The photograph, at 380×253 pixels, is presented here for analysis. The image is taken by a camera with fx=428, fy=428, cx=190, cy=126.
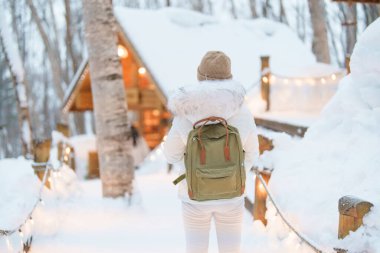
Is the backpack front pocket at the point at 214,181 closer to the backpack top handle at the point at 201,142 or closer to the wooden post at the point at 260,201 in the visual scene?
the backpack top handle at the point at 201,142

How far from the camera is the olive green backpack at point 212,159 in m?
2.73

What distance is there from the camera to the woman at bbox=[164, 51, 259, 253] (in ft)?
9.11

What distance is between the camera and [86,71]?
13164 millimetres

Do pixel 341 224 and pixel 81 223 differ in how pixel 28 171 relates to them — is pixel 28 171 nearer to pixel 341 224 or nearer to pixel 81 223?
pixel 81 223

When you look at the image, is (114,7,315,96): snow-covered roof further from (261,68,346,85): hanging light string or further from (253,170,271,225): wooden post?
(253,170,271,225): wooden post

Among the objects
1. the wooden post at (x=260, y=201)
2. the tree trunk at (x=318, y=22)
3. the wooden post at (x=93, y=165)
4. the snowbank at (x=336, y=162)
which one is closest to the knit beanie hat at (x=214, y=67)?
the snowbank at (x=336, y=162)

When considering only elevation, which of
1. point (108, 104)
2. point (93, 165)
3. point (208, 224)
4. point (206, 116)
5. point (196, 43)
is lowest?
point (93, 165)

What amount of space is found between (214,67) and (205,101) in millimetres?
282

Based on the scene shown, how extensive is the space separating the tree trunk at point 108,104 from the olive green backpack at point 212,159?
401 centimetres

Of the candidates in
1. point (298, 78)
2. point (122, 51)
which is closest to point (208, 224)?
point (298, 78)

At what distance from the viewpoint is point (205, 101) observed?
109 inches

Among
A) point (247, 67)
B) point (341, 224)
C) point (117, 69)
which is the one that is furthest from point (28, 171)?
point (247, 67)

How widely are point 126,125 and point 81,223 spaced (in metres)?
1.67

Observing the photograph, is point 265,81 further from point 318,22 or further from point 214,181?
point 214,181
